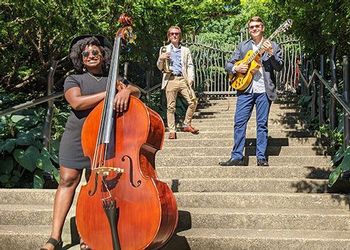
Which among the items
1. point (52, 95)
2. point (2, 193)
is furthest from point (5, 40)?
point (2, 193)

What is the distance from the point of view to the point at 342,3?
4.34m

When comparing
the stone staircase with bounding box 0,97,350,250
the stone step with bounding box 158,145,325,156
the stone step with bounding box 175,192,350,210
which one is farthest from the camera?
the stone step with bounding box 158,145,325,156

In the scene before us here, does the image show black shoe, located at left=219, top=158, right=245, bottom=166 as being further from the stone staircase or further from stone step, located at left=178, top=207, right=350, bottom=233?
stone step, located at left=178, top=207, right=350, bottom=233

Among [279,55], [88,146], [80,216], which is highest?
[279,55]

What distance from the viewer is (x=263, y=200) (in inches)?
177

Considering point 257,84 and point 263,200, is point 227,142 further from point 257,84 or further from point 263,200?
point 263,200

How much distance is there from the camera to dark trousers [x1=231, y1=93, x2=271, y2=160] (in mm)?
5293

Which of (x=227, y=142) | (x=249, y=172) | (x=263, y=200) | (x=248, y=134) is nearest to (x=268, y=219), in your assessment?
(x=263, y=200)

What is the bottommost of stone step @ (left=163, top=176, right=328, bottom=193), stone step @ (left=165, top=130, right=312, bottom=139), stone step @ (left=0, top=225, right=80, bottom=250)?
stone step @ (left=0, top=225, right=80, bottom=250)

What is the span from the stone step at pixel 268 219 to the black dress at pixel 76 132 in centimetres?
118

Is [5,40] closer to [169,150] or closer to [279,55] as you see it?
[169,150]

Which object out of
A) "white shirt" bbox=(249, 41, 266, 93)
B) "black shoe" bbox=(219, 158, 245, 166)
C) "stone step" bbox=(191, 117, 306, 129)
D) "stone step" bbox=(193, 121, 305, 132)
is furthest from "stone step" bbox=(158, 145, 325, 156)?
"stone step" bbox=(191, 117, 306, 129)

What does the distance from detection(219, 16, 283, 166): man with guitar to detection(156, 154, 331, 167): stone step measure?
0.36 m

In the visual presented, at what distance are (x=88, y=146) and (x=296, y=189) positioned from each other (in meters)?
2.42
